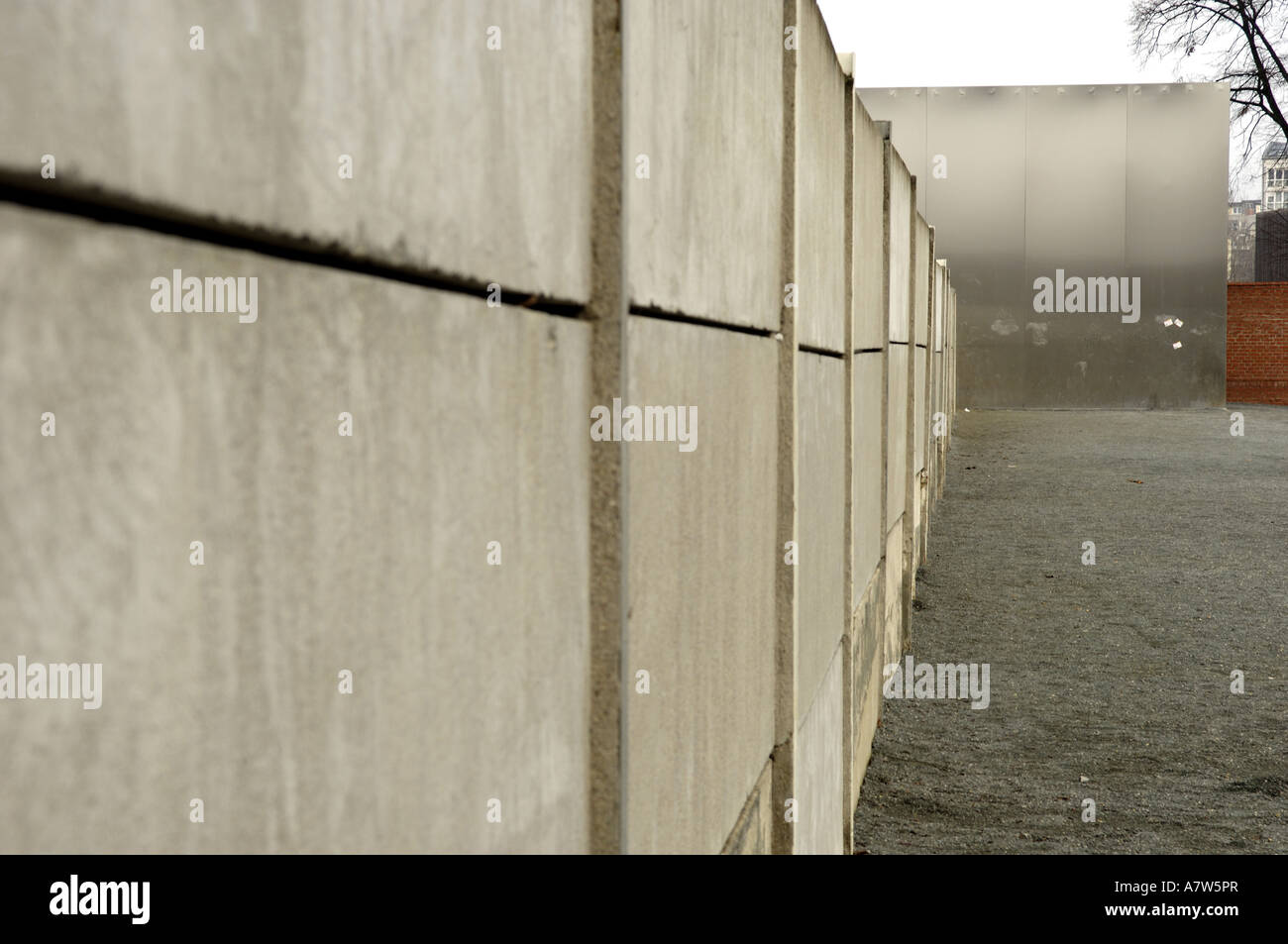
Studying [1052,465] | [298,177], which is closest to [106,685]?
[298,177]

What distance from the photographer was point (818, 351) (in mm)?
4160

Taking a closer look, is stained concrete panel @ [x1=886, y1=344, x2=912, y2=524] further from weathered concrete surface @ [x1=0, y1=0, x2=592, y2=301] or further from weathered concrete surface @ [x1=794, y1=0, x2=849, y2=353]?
weathered concrete surface @ [x1=0, y1=0, x2=592, y2=301]

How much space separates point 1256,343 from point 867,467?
27.5 meters

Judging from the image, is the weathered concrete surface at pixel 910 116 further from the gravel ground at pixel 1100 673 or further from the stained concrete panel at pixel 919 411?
the stained concrete panel at pixel 919 411

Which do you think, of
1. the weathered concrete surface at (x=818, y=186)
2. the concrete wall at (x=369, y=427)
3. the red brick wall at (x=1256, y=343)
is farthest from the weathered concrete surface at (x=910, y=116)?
the concrete wall at (x=369, y=427)

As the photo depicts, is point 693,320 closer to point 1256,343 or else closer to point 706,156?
point 706,156

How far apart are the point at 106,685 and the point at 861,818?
5420 millimetres

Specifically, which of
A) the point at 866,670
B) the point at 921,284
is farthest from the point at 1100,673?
the point at 921,284

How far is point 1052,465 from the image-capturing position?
59.7 feet

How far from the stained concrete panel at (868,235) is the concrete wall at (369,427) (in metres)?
3.09

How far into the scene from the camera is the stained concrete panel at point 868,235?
551cm

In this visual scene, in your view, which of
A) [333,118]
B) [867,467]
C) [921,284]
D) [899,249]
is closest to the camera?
[333,118]

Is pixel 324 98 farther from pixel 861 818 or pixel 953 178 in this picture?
pixel 953 178

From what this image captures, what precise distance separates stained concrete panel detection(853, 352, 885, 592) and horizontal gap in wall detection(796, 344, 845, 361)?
68cm
